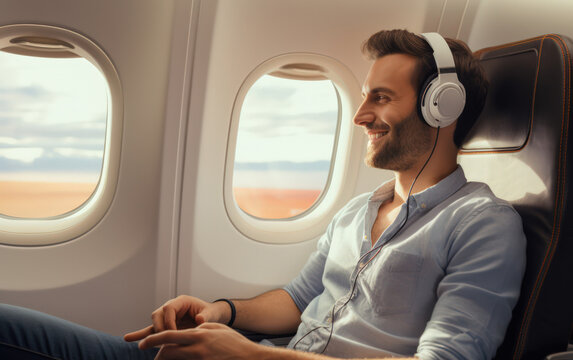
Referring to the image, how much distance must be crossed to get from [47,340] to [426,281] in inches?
45.9

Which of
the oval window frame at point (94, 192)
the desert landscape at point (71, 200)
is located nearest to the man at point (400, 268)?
the desert landscape at point (71, 200)

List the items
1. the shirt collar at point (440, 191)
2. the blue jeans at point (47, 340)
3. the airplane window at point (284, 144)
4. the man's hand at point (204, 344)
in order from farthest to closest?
the airplane window at point (284, 144) → the shirt collar at point (440, 191) → the blue jeans at point (47, 340) → the man's hand at point (204, 344)

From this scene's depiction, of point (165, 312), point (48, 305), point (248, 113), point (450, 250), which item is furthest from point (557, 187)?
point (48, 305)

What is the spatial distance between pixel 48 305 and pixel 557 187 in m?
2.10

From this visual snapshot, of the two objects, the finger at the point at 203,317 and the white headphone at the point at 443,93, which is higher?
the white headphone at the point at 443,93

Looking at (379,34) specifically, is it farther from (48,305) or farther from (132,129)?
(48,305)

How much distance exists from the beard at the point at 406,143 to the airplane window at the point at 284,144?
2.51 ft

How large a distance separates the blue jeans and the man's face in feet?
3.63

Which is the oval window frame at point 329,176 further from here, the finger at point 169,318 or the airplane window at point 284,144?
the finger at point 169,318

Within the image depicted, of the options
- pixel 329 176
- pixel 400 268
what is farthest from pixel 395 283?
pixel 329 176

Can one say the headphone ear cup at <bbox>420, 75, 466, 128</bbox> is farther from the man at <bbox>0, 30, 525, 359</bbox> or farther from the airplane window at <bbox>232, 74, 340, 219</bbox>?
the airplane window at <bbox>232, 74, 340, 219</bbox>

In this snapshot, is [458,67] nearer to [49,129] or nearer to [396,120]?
[396,120]

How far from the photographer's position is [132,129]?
208 centimetres

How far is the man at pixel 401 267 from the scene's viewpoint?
47.4 inches
